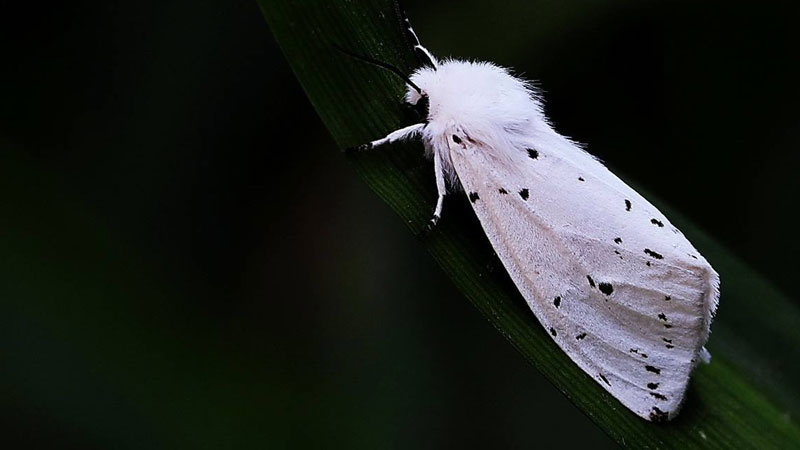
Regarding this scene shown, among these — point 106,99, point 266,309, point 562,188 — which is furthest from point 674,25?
point 106,99

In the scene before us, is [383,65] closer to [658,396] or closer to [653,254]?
[653,254]

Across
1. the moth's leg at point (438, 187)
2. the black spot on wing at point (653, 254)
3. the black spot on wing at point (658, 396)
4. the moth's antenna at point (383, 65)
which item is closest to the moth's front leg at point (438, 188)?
the moth's leg at point (438, 187)

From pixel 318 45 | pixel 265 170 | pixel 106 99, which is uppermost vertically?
pixel 106 99

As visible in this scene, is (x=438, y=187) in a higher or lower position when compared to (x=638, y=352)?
higher

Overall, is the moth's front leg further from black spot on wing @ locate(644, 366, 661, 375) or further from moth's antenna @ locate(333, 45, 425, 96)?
black spot on wing @ locate(644, 366, 661, 375)

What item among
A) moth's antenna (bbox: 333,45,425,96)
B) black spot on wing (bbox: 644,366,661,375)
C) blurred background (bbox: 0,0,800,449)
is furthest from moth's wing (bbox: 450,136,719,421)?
blurred background (bbox: 0,0,800,449)

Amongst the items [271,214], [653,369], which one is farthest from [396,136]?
[271,214]

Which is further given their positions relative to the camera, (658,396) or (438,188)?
(438,188)

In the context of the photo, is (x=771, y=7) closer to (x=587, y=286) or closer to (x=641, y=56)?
(x=641, y=56)
